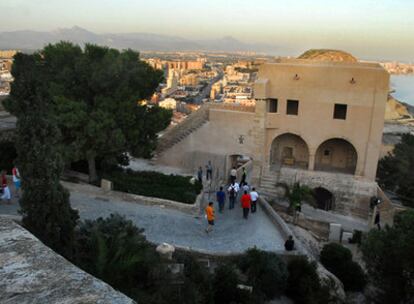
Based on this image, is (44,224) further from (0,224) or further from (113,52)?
(113,52)

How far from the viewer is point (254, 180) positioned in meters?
21.8

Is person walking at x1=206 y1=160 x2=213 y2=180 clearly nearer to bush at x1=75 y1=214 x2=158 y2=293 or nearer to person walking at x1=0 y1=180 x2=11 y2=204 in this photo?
person walking at x1=0 y1=180 x2=11 y2=204

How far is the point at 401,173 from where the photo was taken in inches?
1013

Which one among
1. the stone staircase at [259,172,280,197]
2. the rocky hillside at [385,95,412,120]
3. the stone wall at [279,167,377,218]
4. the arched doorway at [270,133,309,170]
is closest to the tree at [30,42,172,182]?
the stone staircase at [259,172,280,197]

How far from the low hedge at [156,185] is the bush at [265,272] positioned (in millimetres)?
5560

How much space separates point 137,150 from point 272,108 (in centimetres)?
769

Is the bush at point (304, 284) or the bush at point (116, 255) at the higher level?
the bush at point (116, 255)

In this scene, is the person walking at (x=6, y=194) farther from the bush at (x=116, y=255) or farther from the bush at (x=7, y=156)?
the bush at (x=116, y=255)

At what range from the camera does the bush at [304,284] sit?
9.86 metres

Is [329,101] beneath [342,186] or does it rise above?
above

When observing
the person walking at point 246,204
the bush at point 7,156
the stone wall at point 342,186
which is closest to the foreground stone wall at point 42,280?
the person walking at point 246,204

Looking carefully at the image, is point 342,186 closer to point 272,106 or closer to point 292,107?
point 292,107

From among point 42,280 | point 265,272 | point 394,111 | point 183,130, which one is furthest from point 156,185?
point 394,111

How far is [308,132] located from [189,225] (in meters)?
9.70
